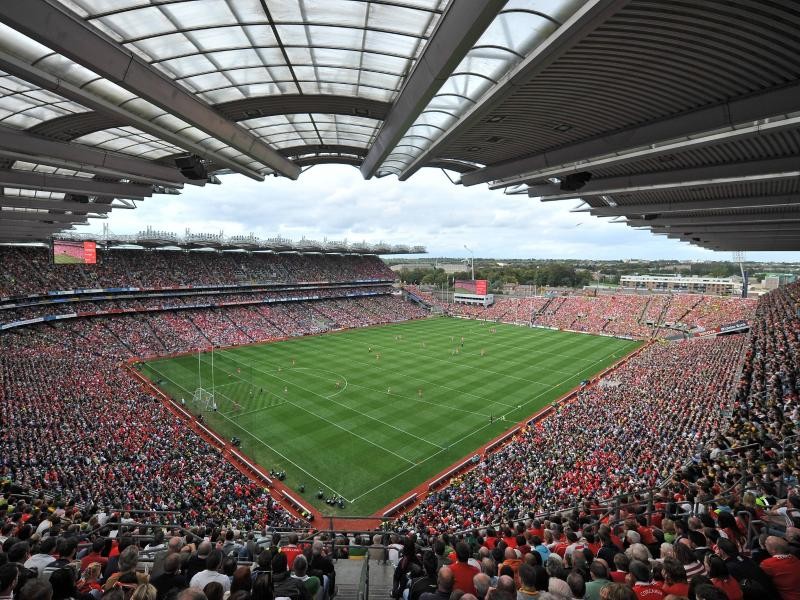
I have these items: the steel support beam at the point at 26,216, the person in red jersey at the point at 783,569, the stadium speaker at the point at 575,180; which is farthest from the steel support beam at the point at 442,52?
the steel support beam at the point at 26,216

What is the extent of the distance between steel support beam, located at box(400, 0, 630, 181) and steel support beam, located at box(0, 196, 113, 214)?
1955 cm

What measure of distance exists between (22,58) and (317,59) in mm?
4743

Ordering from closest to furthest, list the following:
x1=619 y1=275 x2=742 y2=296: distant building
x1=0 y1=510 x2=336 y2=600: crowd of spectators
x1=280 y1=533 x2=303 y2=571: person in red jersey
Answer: x1=0 y1=510 x2=336 y2=600: crowd of spectators, x1=280 y1=533 x2=303 y2=571: person in red jersey, x1=619 y1=275 x2=742 y2=296: distant building

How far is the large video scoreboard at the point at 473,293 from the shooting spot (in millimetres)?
79500

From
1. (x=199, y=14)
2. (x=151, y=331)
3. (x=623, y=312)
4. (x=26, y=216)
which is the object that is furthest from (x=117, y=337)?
(x=623, y=312)

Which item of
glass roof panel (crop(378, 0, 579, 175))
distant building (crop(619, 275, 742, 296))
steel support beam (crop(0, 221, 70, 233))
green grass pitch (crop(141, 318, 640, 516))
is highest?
glass roof panel (crop(378, 0, 579, 175))

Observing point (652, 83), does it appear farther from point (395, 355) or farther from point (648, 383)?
point (395, 355)

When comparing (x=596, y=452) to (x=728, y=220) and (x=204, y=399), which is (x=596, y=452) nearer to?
(x=728, y=220)

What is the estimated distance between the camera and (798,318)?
24.5 m

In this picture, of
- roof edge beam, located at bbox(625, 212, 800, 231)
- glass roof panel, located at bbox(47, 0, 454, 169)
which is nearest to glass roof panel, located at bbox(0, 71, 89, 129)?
glass roof panel, located at bbox(47, 0, 454, 169)

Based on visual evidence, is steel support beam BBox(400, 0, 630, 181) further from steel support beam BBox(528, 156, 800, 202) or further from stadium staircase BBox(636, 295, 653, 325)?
stadium staircase BBox(636, 295, 653, 325)

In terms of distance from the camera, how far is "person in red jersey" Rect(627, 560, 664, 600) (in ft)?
12.8

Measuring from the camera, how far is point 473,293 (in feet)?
265

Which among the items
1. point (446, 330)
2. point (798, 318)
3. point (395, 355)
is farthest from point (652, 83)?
point (446, 330)
